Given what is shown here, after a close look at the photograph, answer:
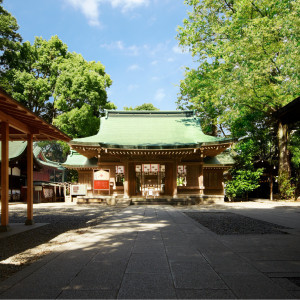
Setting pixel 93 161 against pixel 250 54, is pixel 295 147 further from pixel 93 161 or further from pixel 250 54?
pixel 93 161

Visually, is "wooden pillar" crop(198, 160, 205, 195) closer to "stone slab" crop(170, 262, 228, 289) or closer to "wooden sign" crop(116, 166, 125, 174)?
"wooden sign" crop(116, 166, 125, 174)

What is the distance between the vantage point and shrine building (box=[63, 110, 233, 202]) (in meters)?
15.0

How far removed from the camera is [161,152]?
1542 centimetres

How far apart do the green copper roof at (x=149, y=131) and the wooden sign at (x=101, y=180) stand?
6.40ft

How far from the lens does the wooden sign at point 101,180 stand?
1555cm

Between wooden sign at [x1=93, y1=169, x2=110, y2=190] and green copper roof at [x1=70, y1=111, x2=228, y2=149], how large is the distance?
195 centimetres

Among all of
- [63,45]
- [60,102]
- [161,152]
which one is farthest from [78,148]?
[63,45]

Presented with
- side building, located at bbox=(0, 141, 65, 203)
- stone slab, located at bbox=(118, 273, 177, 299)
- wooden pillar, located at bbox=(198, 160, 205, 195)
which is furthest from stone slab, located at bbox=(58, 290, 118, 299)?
side building, located at bbox=(0, 141, 65, 203)

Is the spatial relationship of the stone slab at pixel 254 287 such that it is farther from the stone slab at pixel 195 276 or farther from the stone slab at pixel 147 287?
the stone slab at pixel 147 287

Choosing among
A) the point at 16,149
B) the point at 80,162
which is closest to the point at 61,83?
the point at 16,149

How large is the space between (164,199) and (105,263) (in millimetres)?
12121

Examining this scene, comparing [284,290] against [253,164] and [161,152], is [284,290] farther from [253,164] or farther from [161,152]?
[253,164]

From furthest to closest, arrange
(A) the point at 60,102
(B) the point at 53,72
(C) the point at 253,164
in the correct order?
(B) the point at 53,72 → (A) the point at 60,102 → (C) the point at 253,164

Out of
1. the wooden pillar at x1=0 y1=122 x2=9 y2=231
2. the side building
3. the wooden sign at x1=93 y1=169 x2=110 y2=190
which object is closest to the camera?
the wooden pillar at x1=0 y1=122 x2=9 y2=231
